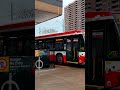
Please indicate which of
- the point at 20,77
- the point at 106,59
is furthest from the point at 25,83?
the point at 106,59

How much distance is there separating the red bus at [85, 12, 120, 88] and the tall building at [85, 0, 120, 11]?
0.10 metres

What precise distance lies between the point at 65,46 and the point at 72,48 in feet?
2.60

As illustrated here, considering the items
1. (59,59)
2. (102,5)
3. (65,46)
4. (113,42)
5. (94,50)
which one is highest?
(102,5)

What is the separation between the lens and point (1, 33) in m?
5.65

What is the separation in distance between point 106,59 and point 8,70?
1.82m

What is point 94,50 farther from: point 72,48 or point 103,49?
point 72,48

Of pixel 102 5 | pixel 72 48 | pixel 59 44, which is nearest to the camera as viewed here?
pixel 102 5

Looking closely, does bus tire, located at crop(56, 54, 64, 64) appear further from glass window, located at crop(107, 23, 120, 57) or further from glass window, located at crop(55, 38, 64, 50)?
glass window, located at crop(107, 23, 120, 57)

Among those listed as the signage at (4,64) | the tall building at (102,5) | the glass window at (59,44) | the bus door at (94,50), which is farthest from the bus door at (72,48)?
the tall building at (102,5)

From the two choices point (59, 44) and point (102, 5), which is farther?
point (59, 44)

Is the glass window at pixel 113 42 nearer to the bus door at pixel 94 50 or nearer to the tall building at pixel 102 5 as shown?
the bus door at pixel 94 50

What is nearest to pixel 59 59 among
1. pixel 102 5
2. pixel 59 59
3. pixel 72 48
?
pixel 59 59

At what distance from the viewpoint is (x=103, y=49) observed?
5.12 meters

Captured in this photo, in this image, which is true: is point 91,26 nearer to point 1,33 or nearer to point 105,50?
point 105,50
